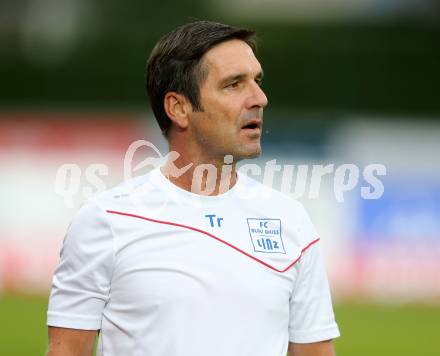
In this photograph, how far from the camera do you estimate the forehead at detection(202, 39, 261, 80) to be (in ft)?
12.8

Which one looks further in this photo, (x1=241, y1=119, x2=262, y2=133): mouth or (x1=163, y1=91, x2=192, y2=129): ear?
(x1=163, y1=91, x2=192, y2=129): ear

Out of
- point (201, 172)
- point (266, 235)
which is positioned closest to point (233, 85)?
point (201, 172)

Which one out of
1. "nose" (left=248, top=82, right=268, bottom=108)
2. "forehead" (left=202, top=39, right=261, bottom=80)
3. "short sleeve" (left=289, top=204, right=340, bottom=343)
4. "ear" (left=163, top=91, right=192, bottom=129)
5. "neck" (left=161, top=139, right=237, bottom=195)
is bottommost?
"short sleeve" (left=289, top=204, right=340, bottom=343)

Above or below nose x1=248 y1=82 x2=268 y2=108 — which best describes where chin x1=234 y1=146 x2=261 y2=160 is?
below

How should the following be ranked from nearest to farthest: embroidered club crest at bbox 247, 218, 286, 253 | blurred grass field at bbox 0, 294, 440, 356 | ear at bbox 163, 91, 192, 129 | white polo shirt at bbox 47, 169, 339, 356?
white polo shirt at bbox 47, 169, 339, 356
embroidered club crest at bbox 247, 218, 286, 253
ear at bbox 163, 91, 192, 129
blurred grass field at bbox 0, 294, 440, 356

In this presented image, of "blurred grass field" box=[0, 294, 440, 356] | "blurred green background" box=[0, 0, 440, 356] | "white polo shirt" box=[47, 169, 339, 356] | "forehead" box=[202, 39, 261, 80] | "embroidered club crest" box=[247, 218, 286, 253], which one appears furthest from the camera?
"blurred green background" box=[0, 0, 440, 356]

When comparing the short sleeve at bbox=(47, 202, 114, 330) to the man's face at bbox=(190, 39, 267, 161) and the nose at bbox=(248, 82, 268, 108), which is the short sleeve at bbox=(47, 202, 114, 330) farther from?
the nose at bbox=(248, 82, 268, 108)

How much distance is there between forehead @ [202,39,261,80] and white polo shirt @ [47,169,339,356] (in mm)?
455

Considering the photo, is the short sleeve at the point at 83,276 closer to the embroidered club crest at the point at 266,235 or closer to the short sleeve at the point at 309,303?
the embroidered club crest at the point at 266,235

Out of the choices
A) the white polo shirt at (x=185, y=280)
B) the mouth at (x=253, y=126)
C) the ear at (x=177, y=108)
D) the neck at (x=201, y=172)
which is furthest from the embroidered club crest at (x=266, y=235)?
the ear at (x=177, y=108)

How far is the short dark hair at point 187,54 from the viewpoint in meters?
3.95

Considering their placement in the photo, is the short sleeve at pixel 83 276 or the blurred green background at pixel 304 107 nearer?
the short sleeve at pixel 83 276

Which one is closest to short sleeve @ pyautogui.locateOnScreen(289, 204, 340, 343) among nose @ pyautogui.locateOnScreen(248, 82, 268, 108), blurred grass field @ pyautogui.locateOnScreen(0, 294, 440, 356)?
nose @ pyautogui.locateOnScreen(248, 82, 268, 108)

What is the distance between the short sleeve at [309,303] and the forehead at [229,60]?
2.09ft
